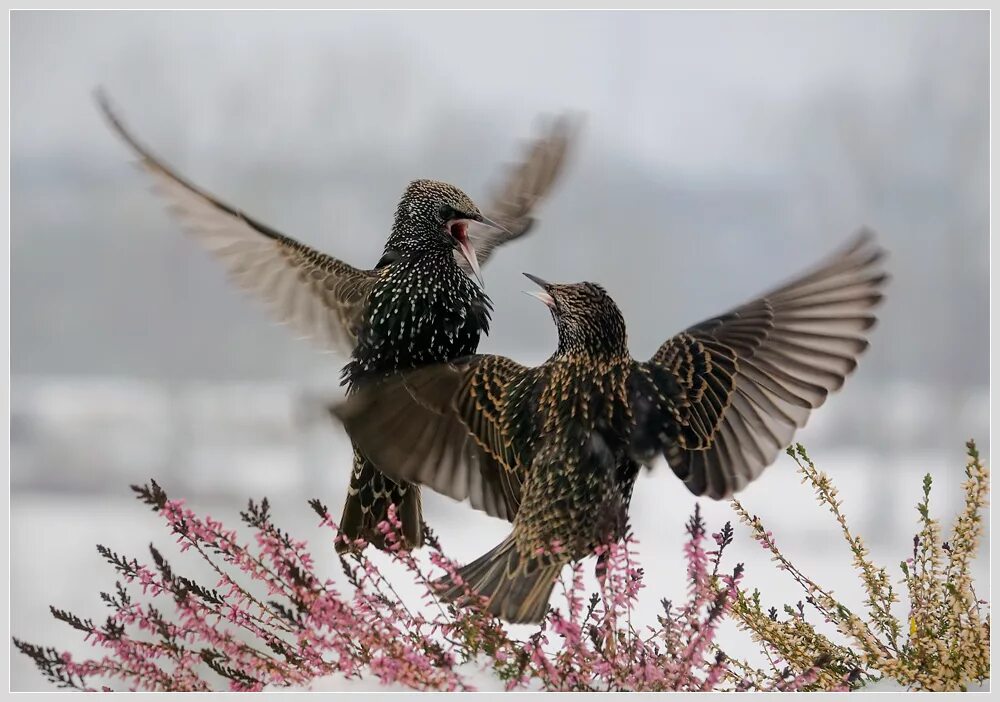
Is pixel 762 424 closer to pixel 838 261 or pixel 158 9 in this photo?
pixel 838 261

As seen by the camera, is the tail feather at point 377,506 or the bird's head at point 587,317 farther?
the tail feather at point 377,506

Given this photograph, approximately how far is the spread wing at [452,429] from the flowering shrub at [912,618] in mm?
311

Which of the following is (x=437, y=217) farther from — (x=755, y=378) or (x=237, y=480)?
(x=237, y=480)

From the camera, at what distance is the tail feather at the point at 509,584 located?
42.2 inches

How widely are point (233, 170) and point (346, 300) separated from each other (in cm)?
47

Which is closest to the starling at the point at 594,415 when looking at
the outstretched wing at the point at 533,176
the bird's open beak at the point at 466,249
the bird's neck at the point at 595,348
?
the bird's neck at the point at 595,348

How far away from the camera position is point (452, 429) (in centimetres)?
113

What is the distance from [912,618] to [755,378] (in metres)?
0.37

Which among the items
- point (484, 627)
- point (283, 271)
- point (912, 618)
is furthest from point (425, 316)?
point (912, 618)

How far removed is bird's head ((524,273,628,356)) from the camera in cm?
111

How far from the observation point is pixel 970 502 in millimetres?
1186

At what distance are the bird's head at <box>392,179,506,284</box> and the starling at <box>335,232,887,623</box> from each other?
0.14m

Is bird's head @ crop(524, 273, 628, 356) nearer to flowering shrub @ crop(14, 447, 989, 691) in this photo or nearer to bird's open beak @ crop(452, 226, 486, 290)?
bird's open beak @ crop(452, 226, 486, 290)

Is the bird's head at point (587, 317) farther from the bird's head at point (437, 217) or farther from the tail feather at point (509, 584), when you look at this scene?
the tail feather at point (509, 584)
